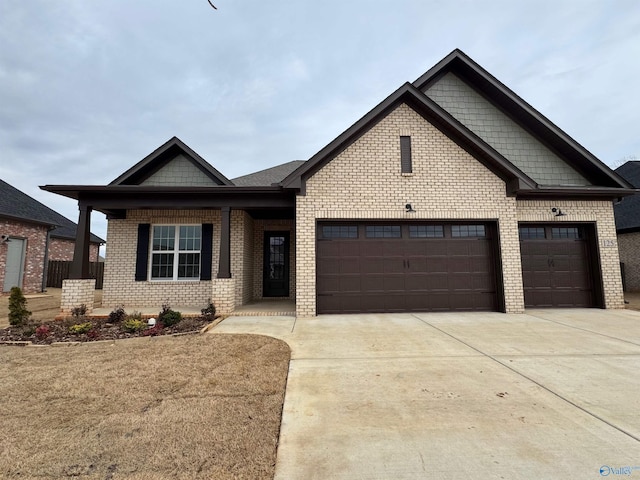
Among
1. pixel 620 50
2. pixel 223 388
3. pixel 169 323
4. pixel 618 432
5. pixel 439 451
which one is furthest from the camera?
pixel 620 50

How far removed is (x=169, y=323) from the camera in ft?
23.1

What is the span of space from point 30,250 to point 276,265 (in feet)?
47.8

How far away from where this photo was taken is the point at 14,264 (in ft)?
50.3

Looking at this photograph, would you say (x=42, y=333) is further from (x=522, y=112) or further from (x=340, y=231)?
(x=522, y=112)

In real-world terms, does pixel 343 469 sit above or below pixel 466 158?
below

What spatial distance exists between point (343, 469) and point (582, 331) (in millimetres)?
6759

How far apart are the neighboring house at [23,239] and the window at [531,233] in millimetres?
22475

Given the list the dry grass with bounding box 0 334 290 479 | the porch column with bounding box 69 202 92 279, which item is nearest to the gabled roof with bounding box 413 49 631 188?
the dry grass with bounding box 0 334 290 479

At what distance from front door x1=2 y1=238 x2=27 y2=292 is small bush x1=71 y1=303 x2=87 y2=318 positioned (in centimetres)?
1071

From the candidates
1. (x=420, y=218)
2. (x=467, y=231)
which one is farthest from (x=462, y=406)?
(x=467, y=231)

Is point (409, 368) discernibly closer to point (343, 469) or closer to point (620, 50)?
→ point (343, 469)

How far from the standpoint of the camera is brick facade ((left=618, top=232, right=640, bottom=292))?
15375 millimetres

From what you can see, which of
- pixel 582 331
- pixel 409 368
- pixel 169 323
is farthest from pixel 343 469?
pixel 582 331

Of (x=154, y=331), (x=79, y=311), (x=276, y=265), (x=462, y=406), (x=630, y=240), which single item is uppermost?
(x=630, y=240)
